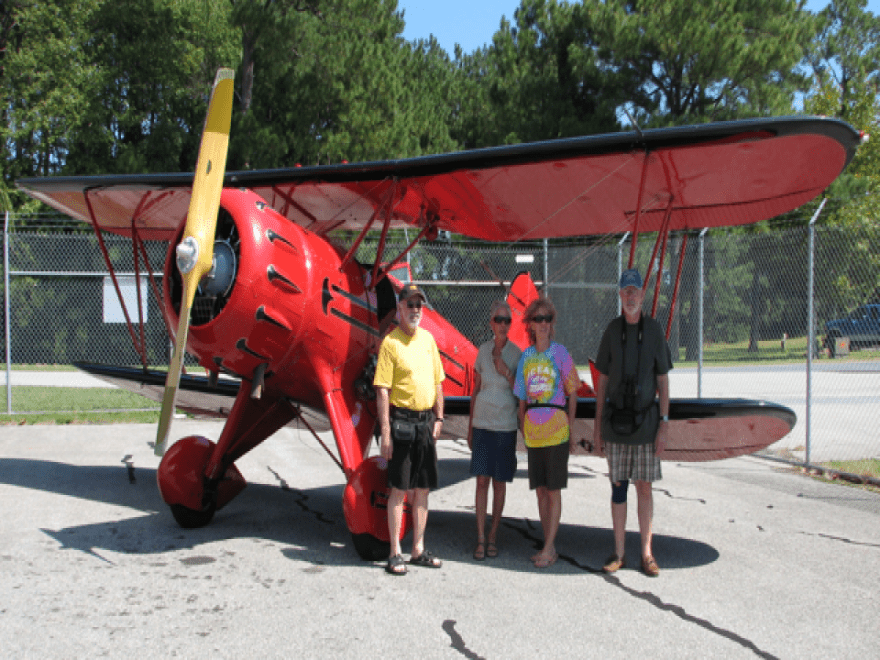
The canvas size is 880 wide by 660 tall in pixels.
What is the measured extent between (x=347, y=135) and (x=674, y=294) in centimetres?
1517

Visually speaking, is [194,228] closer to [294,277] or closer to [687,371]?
[294,277]

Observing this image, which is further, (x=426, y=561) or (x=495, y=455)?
(x=495, y=455)

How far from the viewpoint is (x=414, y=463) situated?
4574mm

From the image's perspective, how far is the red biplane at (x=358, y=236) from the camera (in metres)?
4.63

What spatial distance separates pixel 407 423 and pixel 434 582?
97cm

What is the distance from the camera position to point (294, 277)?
4.97m

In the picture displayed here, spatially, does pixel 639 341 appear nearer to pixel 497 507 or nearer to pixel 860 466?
pixel 497 507

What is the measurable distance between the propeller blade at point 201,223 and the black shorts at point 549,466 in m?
2.29

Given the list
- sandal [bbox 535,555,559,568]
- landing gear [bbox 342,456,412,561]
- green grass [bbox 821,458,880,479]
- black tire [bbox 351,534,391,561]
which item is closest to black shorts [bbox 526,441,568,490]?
sandal [bbox 535,555,559,568]

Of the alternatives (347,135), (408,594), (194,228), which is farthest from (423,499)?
(347,135)

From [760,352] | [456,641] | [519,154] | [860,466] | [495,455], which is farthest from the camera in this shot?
[760,352]

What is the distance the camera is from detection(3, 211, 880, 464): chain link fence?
10.2 meters

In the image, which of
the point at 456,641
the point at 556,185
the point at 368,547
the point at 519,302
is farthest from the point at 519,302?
the point at 456,641

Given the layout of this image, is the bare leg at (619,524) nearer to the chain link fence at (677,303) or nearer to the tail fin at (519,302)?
the tail fin at (519,302)
